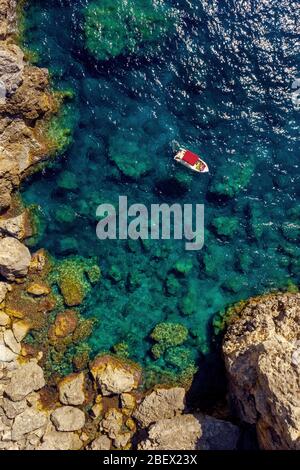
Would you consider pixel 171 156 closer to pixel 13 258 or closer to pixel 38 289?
pixel 13 258

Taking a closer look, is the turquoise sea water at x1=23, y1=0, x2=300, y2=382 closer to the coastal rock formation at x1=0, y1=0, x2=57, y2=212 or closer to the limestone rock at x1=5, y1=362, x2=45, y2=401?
the coastal rock formation at x1=0, y1=0, x2=57, y2=212

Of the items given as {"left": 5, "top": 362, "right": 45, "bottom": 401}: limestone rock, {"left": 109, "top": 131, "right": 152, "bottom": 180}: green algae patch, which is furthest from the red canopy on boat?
{"left": 5, "top": 362, "right": 45, "bottom": 401}: limestone rock

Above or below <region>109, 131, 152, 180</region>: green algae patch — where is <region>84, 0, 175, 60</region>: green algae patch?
Answer: above

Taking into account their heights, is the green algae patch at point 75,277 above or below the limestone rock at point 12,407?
above

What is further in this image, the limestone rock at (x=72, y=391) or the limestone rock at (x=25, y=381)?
the limestone rock at (x=72, y=391)

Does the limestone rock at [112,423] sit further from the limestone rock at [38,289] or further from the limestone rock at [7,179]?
the limestone rock at [7,179]

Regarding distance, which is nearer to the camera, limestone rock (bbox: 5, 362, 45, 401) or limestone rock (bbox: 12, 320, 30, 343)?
limestone rock (bbox: 5, 362, 45, 401)

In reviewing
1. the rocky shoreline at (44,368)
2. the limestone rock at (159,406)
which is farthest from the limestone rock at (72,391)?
the limestone rock at (159,406)
